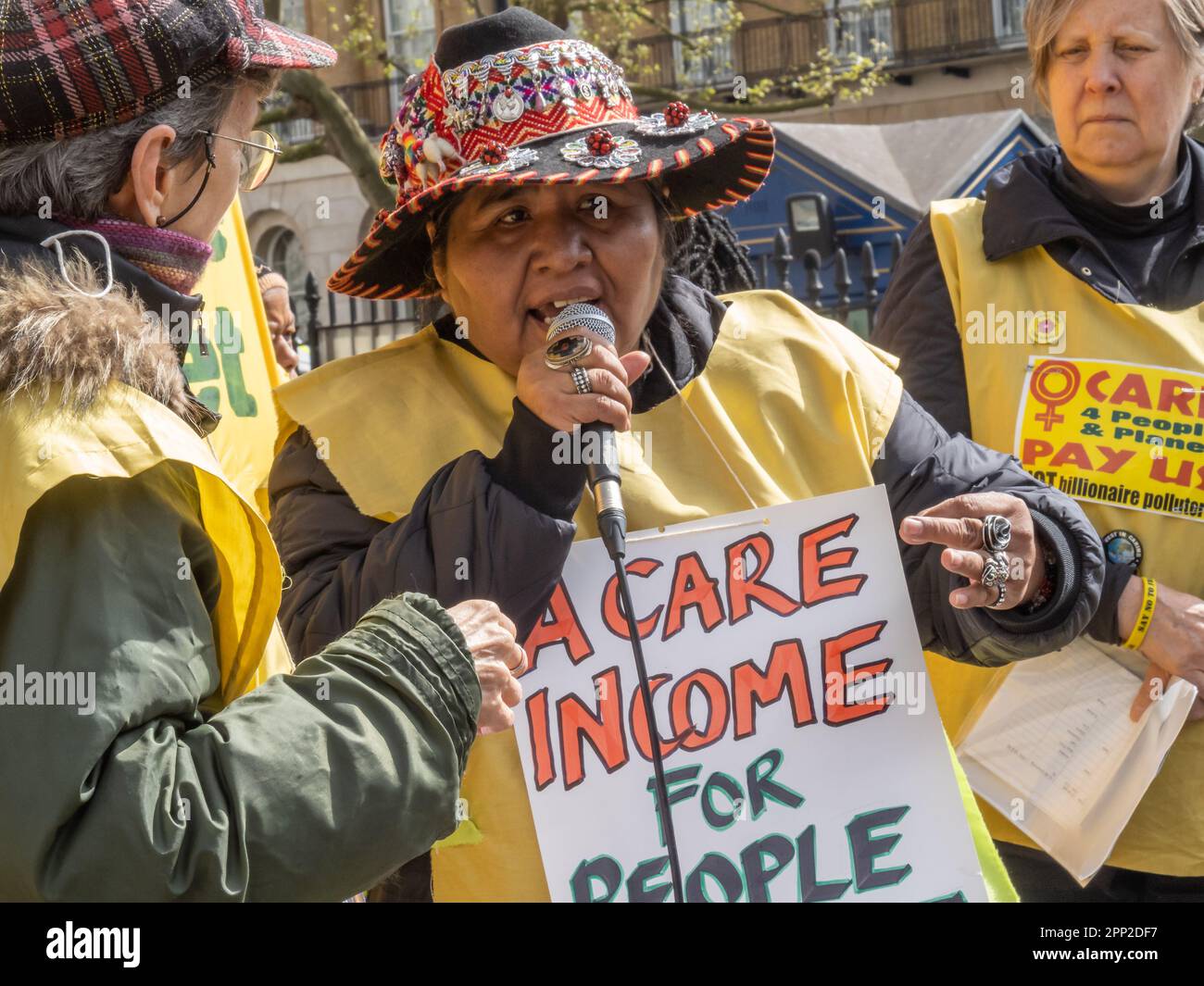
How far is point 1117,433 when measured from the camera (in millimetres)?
3029

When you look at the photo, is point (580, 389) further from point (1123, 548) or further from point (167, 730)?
point (1123, 548)

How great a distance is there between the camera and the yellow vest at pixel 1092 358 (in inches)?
116

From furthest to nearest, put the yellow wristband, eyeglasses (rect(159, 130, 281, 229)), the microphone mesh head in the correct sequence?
the yellow wristband < the microphone mesh head < eyeglasses (rect(159, 130, 281, 229))

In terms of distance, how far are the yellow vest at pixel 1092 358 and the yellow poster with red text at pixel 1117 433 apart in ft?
0.07

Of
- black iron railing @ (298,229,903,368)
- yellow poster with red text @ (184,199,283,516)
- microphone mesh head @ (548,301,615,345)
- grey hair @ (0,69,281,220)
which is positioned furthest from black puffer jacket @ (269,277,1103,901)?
black iron railing @ (298,229,903,368)

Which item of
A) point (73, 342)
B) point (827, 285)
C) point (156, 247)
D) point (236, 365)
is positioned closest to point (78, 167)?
point (156, 247)

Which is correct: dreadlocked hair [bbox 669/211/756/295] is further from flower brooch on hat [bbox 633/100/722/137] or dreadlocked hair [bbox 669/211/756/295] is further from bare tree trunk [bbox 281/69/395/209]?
Result: bare tree trunk [bbox 281/69/395/209]

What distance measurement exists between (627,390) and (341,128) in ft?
33.8

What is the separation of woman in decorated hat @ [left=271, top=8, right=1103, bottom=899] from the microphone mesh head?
1 cm

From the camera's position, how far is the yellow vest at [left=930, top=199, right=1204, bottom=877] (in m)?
2.96

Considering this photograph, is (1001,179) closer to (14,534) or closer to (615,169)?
(615,169)

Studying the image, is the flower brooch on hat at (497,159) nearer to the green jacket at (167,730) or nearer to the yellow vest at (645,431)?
the yellow vest at (645,431)

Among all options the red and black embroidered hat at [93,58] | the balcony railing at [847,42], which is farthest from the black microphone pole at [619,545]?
the balcony railing at [847,42]

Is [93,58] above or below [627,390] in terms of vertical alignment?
above
